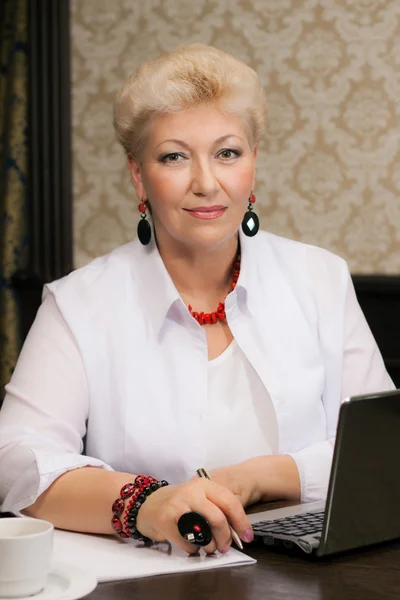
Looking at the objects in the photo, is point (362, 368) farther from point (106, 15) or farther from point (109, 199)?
point (106, 15)

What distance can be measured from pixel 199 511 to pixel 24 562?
0.31 m

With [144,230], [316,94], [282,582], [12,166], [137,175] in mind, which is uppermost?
[316,94]

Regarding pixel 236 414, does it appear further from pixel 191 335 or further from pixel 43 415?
pixel 43 415

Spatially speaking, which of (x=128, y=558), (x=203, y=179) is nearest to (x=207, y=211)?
(x=203, y=179)

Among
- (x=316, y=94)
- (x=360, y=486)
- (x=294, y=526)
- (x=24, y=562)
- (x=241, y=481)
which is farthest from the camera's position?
(x=316, y=94)

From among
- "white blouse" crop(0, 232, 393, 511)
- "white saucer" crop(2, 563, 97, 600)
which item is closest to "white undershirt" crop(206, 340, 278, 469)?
"white blouse" crop(0, 232, 393, 511)

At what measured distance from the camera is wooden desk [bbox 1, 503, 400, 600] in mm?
1159

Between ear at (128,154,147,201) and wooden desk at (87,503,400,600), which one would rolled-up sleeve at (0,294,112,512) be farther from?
wooden desk at (87,503,400,600)

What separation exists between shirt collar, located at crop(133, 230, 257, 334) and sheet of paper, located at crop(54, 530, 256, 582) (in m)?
0.62

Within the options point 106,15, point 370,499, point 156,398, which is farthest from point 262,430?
point 106,15

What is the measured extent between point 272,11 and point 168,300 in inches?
71.5

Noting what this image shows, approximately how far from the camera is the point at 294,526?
1.41 metres

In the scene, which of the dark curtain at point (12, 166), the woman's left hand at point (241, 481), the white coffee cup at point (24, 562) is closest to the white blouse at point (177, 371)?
the woman's left hand at point (241, 481)

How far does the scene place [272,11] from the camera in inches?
134
